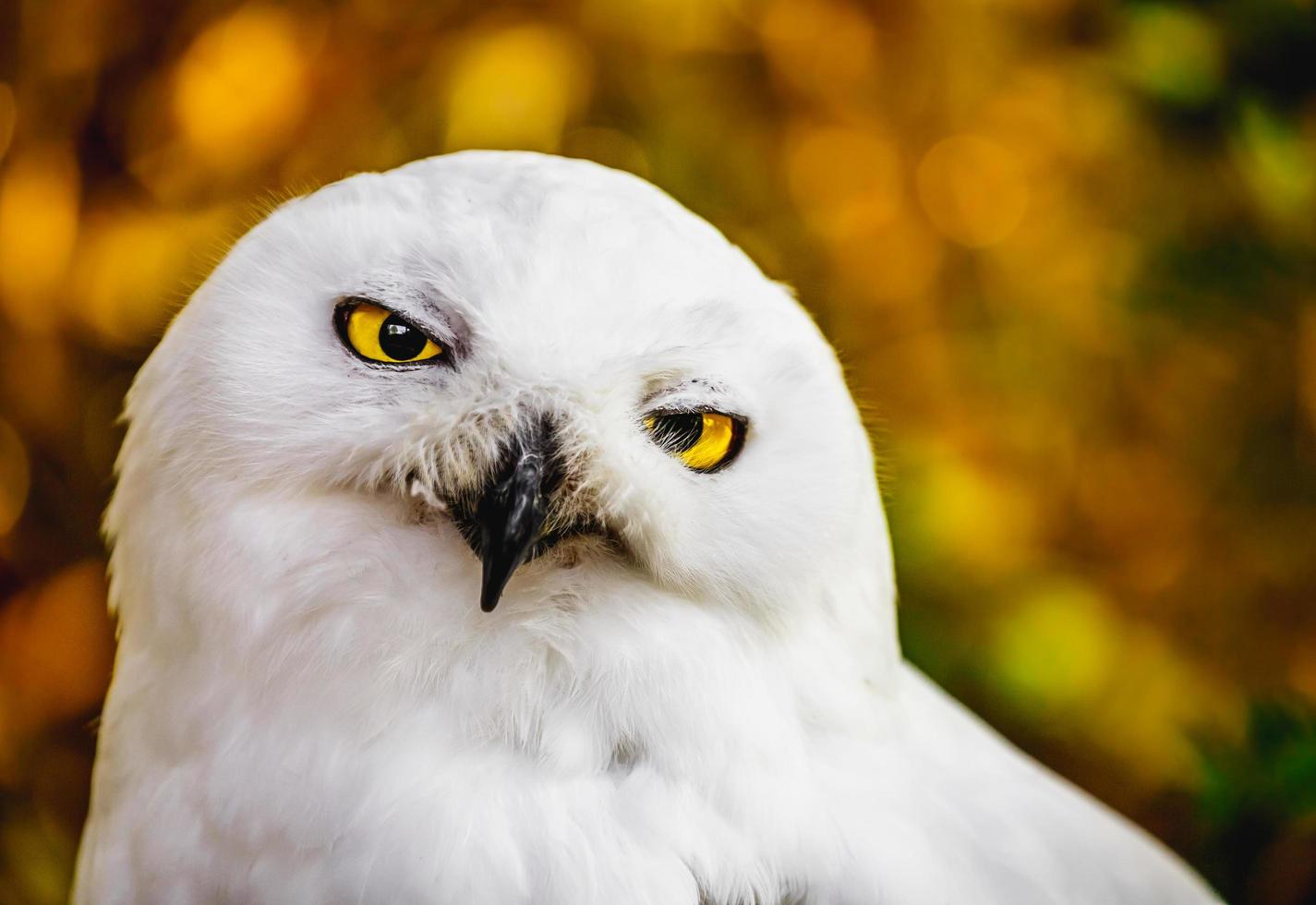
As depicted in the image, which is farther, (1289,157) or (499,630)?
(1289,157)

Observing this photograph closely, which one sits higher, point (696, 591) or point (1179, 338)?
point (1179, 338)

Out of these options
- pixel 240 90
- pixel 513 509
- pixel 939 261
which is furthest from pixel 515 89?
pixel 513 509

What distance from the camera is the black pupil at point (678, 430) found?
24.3 inches

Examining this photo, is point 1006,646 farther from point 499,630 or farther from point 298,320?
point 298,320

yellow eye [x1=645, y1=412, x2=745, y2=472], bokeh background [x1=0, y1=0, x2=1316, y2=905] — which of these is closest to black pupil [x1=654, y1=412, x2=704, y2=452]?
yellow eye [x1=645, y1=412, x2=745, y2=472]

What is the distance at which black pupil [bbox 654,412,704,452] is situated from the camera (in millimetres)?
617

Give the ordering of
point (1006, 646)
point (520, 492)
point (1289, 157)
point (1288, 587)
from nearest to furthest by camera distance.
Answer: point (520, 492)
point (1289, 157)
point (1006, 646)
point (1288, 587)

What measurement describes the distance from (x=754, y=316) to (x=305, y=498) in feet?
0.97

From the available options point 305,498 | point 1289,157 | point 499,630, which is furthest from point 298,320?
point 1289,157

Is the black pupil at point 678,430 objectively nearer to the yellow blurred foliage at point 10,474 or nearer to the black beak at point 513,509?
the black beak at point 513,509

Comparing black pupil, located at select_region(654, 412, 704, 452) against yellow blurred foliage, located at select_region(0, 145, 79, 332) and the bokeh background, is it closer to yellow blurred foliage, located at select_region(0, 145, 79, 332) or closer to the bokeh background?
the bokeh background

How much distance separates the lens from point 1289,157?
1.13m

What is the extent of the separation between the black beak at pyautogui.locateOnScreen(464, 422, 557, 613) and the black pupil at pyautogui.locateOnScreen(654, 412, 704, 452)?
7 centimetres

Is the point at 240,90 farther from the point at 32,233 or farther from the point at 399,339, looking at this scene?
the point at 399,339
